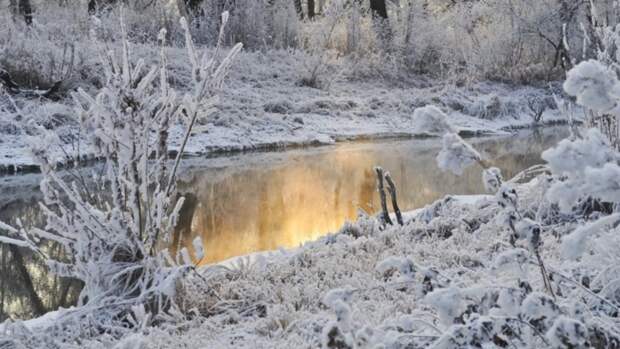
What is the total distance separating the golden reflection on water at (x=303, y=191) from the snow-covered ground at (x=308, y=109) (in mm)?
1015

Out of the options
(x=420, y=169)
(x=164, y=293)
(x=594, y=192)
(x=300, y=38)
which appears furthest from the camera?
(x=300, y=38)

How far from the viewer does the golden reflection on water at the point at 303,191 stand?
6172 mm

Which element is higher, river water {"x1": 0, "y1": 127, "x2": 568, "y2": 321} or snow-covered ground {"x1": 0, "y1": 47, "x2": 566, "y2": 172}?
snow-covered ground {"x1": 0, "y1": 47, "x2": 566, "y2": 172}

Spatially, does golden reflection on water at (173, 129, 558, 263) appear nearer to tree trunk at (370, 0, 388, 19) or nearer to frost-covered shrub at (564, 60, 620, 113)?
frost-covered shrub at (564, 60, 620, 113)

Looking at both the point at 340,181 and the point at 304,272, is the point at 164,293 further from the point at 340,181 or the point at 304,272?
the point at 340,181

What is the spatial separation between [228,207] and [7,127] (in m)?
4.23

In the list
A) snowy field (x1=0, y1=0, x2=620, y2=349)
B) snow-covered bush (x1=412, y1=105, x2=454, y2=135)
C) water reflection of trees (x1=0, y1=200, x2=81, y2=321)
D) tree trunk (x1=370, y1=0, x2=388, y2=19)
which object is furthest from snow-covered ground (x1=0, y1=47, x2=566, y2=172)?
snow-covered bush (x1=412, y1=105, x2=454, y2=135)

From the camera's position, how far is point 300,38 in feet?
53.5

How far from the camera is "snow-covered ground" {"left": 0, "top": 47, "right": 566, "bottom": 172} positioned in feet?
34.0

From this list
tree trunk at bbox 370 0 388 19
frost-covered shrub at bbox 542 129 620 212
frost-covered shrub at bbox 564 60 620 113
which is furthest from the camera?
tree trunk at bbox 370 0 388 19

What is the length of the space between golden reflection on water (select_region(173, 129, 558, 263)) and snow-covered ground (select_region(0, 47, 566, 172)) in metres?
1.02

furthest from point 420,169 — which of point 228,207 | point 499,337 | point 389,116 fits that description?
point 499,337

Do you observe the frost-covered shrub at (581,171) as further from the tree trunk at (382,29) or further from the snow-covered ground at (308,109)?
the tree trunk at (382,29)

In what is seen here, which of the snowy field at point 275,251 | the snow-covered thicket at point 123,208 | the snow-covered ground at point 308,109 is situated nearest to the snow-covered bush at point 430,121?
the snowy field at point 275,251
